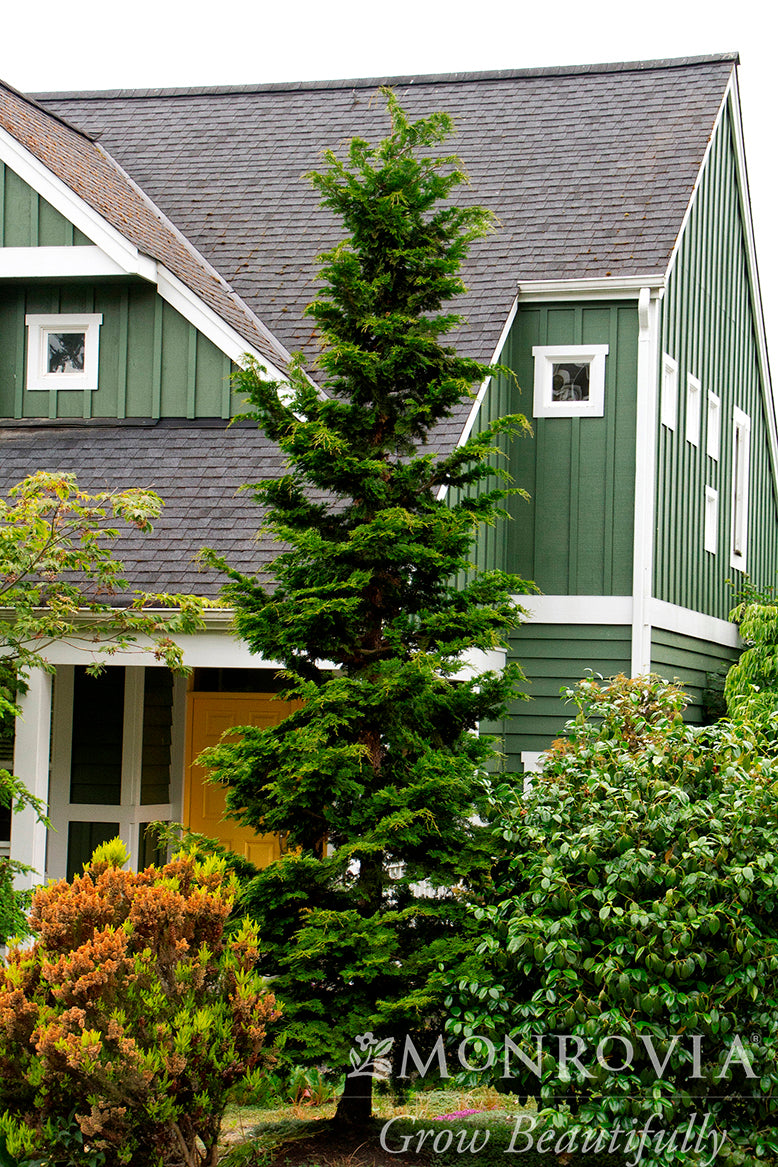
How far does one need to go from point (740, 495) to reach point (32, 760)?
928cm

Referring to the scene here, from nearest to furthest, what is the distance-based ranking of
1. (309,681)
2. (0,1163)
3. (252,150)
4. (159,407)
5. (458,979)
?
(0,1163)
(458,979)
(309,681)
(159,407)
(252,150)

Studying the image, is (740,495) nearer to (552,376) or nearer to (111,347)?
(552,376)

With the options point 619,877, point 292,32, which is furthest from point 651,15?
point 619,877

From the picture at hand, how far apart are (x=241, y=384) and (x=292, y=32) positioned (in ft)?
95.9

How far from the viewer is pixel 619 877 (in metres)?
5.58

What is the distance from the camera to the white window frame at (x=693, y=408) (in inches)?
500

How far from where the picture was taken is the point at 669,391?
12.0 meters

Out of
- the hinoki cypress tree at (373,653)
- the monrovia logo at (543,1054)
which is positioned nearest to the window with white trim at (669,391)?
the hinoki cypress tree at (373,653)

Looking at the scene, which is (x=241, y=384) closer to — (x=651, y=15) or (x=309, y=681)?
(x=309, y=681)

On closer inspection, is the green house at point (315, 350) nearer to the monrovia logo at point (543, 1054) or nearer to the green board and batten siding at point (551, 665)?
the green board and batten siding at point (551, 665)

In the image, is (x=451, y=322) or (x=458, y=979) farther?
(x=451, y=322)

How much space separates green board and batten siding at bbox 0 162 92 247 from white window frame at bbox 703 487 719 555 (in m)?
6.76

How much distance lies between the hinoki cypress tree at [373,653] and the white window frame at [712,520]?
7.46 meters

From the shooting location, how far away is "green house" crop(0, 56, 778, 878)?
395 inches
